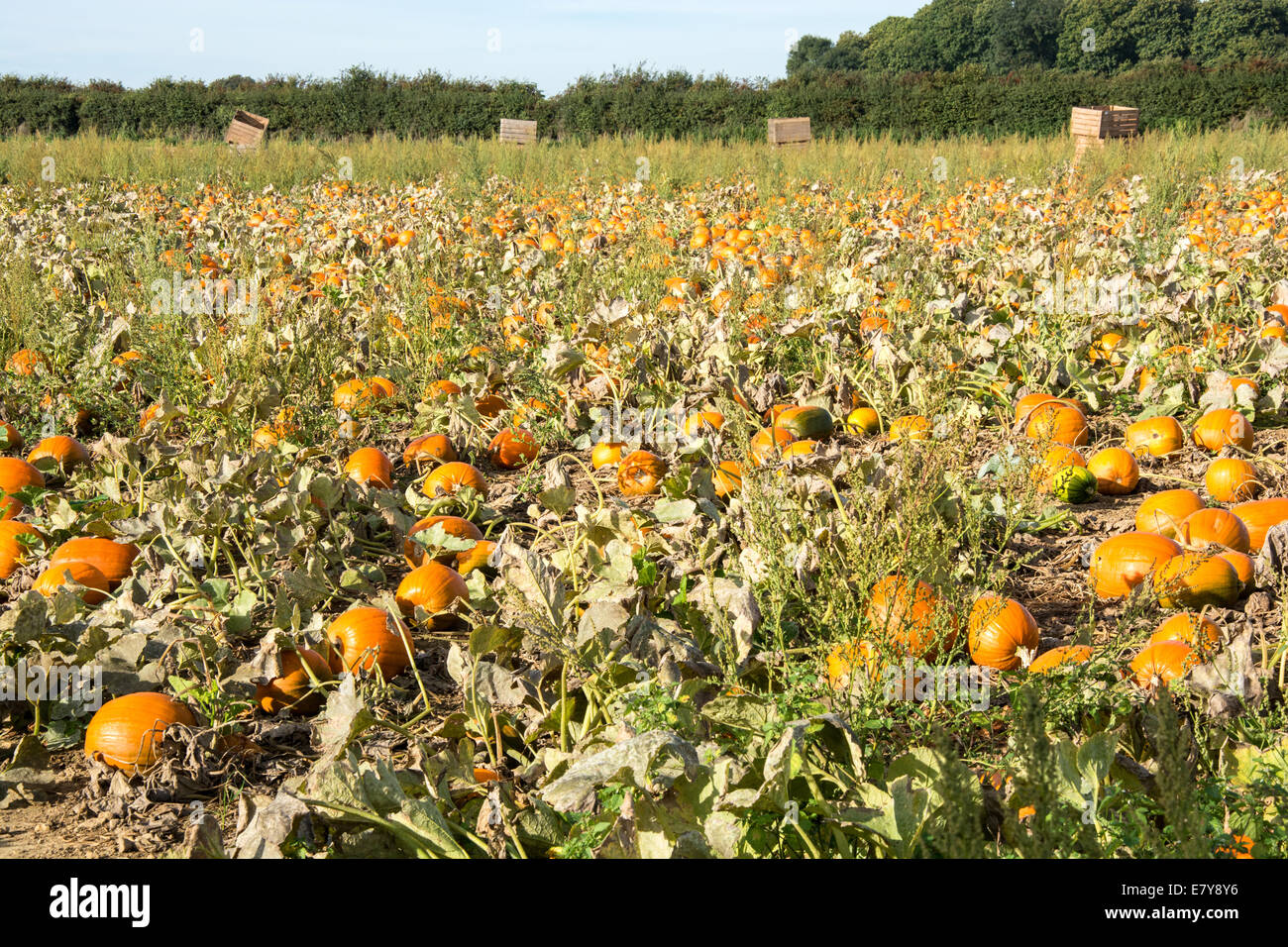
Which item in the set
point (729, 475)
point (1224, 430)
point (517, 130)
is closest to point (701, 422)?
point (729, 475)

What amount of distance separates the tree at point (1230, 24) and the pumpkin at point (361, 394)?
252ft

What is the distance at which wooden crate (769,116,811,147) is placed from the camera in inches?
728

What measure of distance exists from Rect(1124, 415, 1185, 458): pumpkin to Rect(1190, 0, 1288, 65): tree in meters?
76.0

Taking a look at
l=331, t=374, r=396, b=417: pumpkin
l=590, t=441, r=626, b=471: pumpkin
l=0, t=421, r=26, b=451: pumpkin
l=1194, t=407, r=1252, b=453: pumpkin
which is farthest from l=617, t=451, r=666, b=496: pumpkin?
l=0, t=421, r=26, b=451: pumpkin

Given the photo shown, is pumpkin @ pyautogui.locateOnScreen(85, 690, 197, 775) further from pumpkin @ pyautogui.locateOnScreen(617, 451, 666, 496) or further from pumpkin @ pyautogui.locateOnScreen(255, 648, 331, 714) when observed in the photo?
pumpkin @ pyautogui.locateOnScreen(617, 451, 666, 496)

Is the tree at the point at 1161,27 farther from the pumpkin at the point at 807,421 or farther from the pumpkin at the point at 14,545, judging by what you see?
the pumpkin at the point at 14,545

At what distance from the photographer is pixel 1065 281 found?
535 cm

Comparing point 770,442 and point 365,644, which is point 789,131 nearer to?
point 770,442

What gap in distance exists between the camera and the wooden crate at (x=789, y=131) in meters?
18.5

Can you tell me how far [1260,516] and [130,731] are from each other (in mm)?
2967

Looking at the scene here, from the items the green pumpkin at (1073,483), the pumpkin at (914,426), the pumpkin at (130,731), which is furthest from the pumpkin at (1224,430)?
the pumpkin at (130,731)
